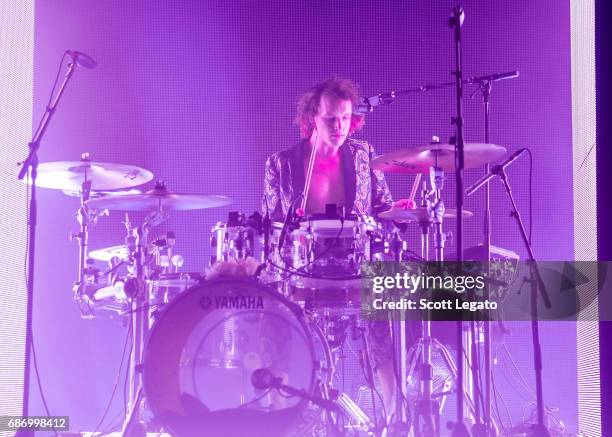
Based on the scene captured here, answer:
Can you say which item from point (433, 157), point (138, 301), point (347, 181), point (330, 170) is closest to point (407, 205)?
point (433, 157)

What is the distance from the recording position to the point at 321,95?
4172 millimetres

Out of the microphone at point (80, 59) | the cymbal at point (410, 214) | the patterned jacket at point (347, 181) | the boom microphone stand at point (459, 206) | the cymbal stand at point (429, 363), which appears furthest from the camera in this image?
the patterned jacket at point (347, 181)

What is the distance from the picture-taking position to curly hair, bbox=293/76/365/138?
4.14m

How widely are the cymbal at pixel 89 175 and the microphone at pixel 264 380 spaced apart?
1.47 m

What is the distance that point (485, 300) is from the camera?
11.5 feet

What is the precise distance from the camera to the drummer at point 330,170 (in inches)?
158

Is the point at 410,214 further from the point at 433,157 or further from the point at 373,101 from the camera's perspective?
the point at 373,101

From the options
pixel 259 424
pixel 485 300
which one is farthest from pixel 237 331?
pixel 485 300

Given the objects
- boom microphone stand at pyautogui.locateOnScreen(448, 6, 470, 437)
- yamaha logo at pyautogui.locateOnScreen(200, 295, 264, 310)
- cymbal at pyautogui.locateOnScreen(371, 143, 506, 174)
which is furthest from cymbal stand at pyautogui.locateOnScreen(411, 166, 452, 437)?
yamaha logo at pyautogui.locateOnScreen(200, 295, 264, 310)

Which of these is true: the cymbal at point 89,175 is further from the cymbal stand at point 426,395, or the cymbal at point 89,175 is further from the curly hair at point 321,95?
the cymbal stand at point 426,395

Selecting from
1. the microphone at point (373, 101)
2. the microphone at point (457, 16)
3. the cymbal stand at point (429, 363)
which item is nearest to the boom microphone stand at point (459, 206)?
the microphone at point (457, 16)

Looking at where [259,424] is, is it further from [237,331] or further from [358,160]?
[358,160]

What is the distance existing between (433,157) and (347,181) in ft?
2.16

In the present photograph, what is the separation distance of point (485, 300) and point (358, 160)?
1.15 metres
